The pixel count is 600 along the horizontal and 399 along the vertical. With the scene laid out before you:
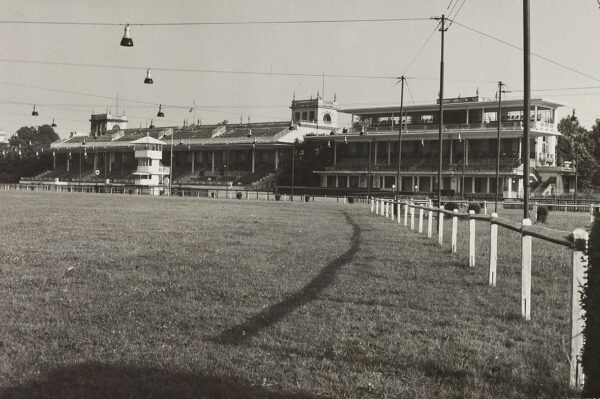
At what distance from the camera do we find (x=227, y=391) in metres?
4.90

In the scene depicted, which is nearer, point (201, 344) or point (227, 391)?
point (227, 391)

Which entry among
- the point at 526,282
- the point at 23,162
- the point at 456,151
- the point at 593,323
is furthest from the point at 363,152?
the point at 593,323

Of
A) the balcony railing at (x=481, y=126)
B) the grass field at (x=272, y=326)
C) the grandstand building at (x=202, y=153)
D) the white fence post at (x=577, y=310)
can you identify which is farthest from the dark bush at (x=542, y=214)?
the grandstand building at (x=202, y=153)

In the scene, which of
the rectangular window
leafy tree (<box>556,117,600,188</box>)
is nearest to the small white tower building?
the rectangular window

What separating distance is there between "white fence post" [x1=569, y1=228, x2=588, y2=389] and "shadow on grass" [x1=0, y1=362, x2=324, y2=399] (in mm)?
1966

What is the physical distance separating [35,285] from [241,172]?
83790 millimetres

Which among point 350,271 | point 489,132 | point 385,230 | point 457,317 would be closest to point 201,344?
point 457,317

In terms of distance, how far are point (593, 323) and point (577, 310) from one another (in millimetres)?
1289

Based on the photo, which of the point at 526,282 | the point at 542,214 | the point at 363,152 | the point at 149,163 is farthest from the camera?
the point at 149,163

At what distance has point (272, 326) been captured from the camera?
22.9 ft

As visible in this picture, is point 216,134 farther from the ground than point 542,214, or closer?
farther from the ground

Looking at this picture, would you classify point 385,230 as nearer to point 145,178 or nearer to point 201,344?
point 201,344

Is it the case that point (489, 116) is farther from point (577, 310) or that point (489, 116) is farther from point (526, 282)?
point (577, 310)

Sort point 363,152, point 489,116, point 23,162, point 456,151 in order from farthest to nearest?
point 23,162
point 363,152
point 489,116
point 456,151
